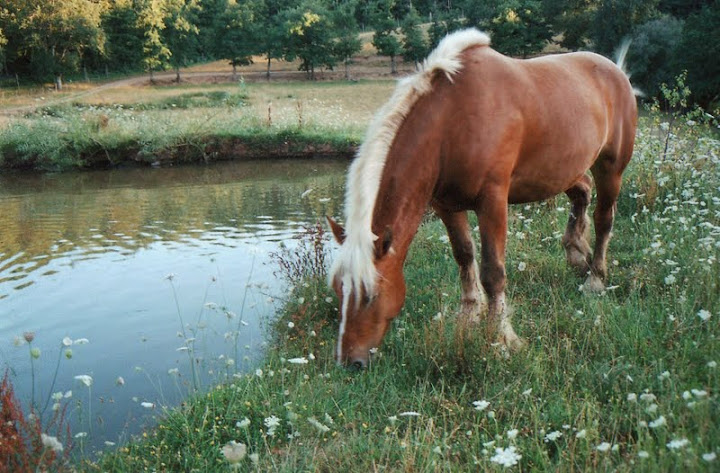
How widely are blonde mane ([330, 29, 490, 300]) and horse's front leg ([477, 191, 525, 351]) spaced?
0.86m

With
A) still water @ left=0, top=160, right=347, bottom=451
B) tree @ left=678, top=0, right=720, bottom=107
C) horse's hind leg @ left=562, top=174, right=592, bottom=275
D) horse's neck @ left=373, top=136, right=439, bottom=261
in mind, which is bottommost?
still water @ left=0, top=160, right=347, bottom=451

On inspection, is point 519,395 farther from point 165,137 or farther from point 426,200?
point 165,137

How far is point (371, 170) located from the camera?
3.46 m

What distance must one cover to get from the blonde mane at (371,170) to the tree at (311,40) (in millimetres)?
52330

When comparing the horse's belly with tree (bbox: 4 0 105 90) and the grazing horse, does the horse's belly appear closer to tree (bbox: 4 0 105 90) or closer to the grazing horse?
the grazing horse

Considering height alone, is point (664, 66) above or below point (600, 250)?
above

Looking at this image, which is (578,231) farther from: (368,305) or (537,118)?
(368,305)

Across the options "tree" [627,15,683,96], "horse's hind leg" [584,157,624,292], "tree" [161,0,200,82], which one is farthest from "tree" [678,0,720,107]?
"tree" [161,0,200,82]

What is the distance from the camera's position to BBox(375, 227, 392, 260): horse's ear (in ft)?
11.1

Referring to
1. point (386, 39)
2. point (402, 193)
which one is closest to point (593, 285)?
point (402, 193)

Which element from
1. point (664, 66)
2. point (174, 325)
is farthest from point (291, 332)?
point (664, 66)

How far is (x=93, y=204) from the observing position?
13594 mm

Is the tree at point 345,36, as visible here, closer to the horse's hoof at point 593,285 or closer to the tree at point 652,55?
the tree at point 652,55

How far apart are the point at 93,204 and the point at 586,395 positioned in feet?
43.7
